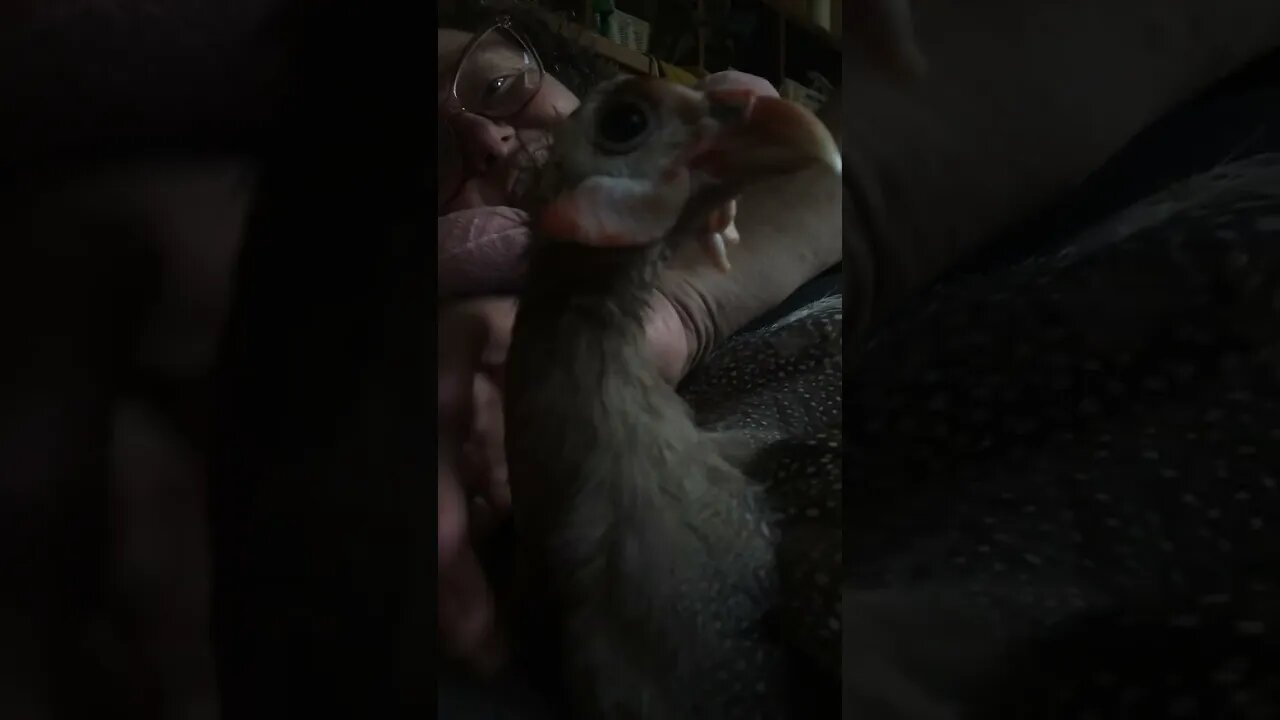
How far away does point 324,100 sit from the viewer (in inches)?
35.1

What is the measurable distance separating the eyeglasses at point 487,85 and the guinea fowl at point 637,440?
0.07m

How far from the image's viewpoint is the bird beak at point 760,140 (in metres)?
0.71

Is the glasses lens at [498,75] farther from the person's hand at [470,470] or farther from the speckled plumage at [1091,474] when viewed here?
the speckled plumage at [1091,474]

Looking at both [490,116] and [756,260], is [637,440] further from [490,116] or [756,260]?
[490,116]

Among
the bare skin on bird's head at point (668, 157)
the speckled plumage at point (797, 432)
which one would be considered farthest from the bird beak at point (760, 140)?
the speckled plumage at point (797, 432)

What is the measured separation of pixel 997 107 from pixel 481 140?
1.33 feet

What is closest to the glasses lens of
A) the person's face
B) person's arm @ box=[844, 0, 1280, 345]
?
the person's face

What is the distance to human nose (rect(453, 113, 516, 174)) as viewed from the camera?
81 cm

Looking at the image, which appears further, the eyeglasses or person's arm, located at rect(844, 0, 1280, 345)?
the eyeglasses

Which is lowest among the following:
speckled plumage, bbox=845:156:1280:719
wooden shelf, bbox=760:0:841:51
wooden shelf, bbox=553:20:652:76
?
speckled plumage, bbox=845:156:1280:719

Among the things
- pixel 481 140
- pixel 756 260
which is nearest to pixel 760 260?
pixel 756 260

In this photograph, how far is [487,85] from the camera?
827 millimetres

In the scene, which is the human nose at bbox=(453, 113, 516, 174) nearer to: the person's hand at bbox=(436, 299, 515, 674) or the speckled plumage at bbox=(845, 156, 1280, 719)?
the person's hand at bbox=(436, 299, 515, 674)

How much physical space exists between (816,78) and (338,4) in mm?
446
